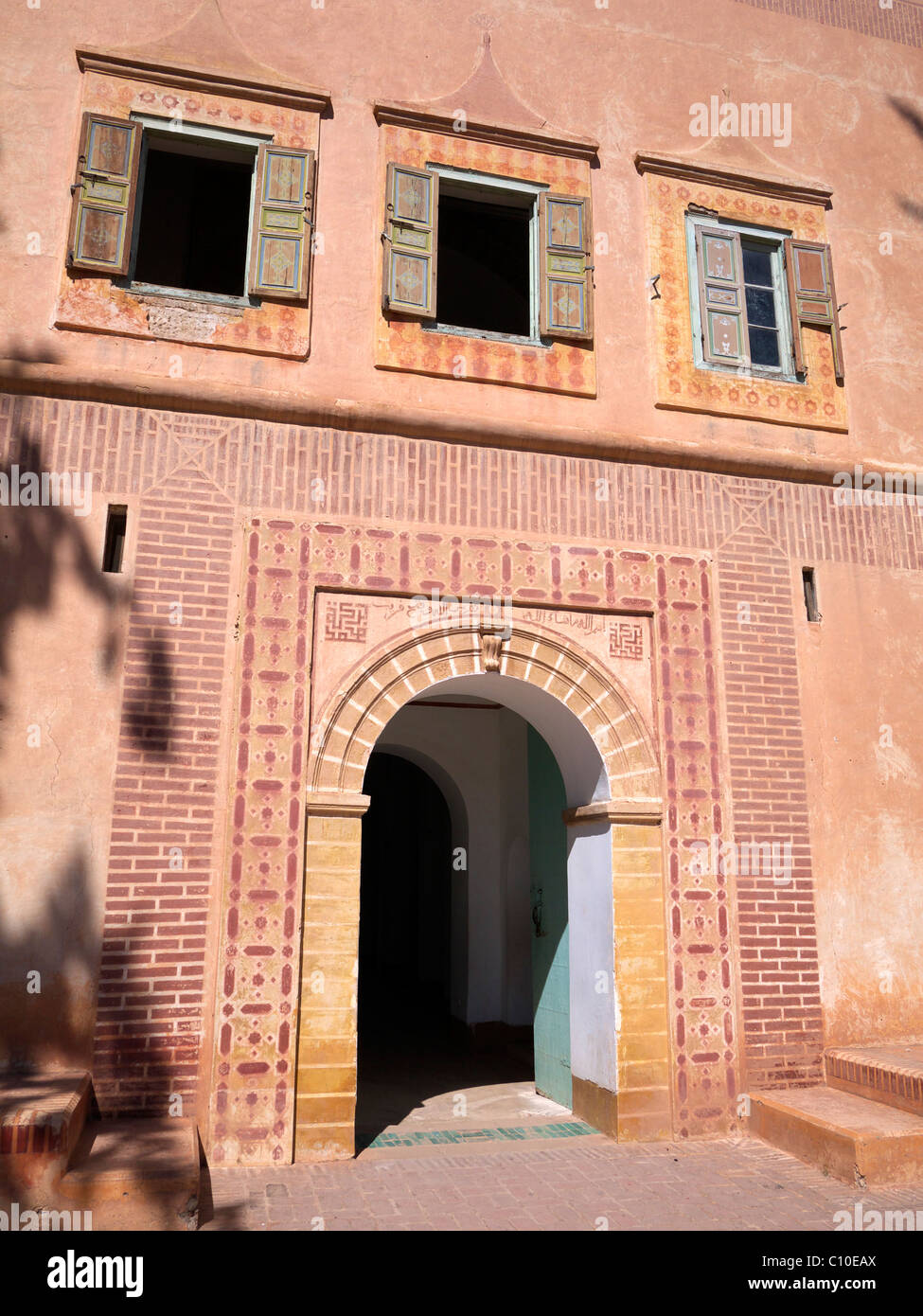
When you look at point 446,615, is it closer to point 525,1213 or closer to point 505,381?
point 505,381

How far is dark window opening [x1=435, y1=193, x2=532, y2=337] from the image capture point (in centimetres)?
998

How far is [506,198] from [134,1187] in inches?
255

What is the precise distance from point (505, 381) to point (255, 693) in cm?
270

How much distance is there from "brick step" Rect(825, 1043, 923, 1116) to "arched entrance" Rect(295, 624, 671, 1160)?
1.08m

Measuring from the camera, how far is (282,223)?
6.36 metres

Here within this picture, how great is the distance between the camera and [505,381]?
6570mm

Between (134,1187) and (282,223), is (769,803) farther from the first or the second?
(282,223)

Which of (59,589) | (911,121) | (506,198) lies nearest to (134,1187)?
(59,589)

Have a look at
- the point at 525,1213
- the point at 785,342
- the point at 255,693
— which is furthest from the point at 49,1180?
the point at 785,342

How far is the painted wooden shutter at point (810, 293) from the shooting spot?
730cm

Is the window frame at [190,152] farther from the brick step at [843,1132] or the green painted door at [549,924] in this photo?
the brick step at [843,1132]

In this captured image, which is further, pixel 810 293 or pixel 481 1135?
pixel 810 293

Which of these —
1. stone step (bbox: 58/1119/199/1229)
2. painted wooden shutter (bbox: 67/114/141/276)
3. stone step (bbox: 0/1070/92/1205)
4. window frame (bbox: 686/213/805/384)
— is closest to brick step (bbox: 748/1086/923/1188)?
stone step (bbox: 58/1119/199/1229)

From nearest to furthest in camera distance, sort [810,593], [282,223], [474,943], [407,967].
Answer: [282,223] → [810,593] → [474,943] → [407,967]
